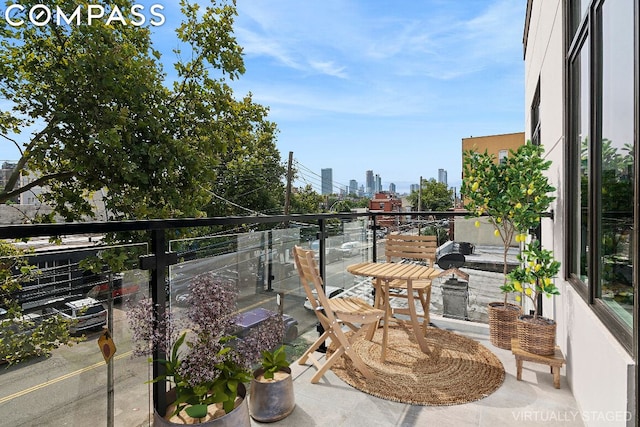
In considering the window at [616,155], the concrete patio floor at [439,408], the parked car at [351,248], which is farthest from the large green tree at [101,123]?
the window at [616,155]

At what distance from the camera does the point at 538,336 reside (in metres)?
2.30

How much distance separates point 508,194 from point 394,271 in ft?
3.54

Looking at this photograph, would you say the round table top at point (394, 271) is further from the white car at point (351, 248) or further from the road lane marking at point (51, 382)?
the road lane marking at point (51, 382)

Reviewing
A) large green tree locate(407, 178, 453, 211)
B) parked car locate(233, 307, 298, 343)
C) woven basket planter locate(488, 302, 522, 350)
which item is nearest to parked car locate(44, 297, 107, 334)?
parked car locate(233, 307, 298, 343)

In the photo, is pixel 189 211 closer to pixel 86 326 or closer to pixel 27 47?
pixel 27 47

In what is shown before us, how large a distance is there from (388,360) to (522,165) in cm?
184

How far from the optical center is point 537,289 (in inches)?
99.5

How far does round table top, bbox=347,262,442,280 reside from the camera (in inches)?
104

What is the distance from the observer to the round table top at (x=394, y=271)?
8.65 ft

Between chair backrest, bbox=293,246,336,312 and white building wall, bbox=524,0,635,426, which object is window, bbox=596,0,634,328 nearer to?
white building wall, bbox=524,0,635,426

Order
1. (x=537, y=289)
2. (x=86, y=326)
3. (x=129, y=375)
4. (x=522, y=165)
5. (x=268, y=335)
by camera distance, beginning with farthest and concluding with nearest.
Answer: (x=522, y=165) → (x=537, y=289) → (x=268, y=335) → (x=129, y=375) → (x=86, y=326)

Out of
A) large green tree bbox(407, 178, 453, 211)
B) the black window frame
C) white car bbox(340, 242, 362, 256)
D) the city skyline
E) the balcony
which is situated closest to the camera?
the black window frame

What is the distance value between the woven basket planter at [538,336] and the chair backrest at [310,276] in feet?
4.38

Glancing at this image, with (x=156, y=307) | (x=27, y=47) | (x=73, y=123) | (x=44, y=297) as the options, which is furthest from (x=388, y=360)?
(x=27, y=47)
